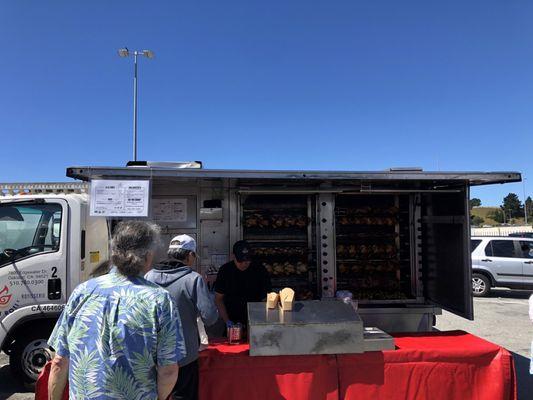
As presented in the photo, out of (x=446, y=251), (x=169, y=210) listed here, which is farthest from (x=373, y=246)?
(x=169, y=210)

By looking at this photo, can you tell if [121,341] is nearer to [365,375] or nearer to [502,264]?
[365,375]

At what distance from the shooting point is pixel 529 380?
538 cm

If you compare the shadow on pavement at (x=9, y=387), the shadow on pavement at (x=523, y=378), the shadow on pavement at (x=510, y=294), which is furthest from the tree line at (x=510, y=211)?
the shadow on pavement at (x=9, y=387)

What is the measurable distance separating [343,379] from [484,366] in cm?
139

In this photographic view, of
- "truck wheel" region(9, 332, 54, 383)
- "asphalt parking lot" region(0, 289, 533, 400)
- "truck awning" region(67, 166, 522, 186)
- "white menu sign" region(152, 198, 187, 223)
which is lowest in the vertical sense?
"asphalt parking lot" region(0, 289, 533, 400)

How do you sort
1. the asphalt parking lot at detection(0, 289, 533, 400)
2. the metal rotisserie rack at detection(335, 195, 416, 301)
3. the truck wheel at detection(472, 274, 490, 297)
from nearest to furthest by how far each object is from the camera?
the asphalt parking lot at detection(0, 289, 533, 400) < the metal rotisserie rack at detection(335, 195, 416, 301) < the truck wheel at detection(472, 274, 490, 297)

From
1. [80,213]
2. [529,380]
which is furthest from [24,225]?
[529,380]

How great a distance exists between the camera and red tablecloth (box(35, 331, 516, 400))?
3.52 metres

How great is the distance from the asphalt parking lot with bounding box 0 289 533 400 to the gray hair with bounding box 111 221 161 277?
3.89 metres

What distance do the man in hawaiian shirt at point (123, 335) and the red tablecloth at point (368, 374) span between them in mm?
1610

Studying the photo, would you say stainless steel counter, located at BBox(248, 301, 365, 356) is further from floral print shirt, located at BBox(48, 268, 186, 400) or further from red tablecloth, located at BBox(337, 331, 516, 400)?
floral print shirt, located at BBox(48, 268, 186, 400)

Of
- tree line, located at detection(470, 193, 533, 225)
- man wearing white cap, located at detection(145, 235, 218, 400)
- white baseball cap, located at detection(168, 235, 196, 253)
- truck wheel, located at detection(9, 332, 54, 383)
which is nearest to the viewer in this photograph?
man wearing white cap, located at detection(145, 235, 218, 400)

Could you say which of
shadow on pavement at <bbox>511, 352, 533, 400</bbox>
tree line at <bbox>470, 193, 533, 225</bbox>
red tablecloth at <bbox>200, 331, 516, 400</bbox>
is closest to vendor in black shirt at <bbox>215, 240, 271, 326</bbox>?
red tablecloth at <bbox>200, 331, 516, 400</bbox>

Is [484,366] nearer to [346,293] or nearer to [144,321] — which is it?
[346,293]
